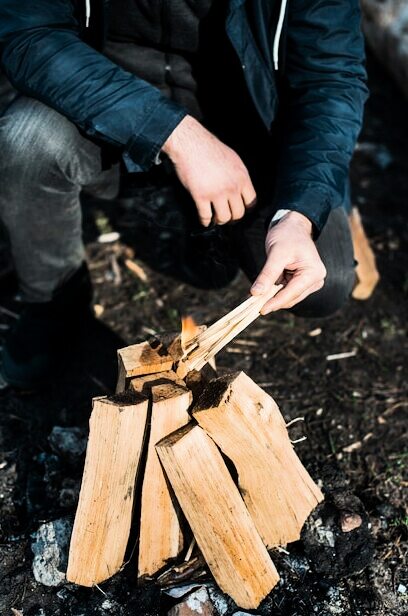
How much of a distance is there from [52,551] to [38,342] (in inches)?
36.2

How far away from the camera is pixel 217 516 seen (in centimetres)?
199

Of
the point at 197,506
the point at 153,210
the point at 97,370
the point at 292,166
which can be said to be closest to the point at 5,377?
the point at 97,370

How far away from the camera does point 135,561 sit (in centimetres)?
221

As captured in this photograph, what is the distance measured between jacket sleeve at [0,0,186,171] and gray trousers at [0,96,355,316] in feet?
0.37

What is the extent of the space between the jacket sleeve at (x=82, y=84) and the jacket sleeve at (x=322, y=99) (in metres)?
0.42

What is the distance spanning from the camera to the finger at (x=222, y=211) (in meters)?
2.35

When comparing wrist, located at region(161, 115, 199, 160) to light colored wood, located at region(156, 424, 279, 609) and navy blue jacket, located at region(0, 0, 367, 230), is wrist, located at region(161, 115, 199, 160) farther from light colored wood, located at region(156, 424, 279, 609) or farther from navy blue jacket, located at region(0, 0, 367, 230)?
light colored wood, located at region(156, 424, 279, 609)

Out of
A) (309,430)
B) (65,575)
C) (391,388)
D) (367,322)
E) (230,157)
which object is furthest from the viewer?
(367,322)

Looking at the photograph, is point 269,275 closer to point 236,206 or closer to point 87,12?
point 236,206

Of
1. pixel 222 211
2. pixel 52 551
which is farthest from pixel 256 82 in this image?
pixel 52 551

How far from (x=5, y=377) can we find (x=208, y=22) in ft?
4.95

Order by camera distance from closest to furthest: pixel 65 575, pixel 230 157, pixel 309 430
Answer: pixel 65 575, pixel 230 157, pixel 309 430

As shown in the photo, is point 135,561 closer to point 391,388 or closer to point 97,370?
point 97,370

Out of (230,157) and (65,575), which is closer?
(65,575)
